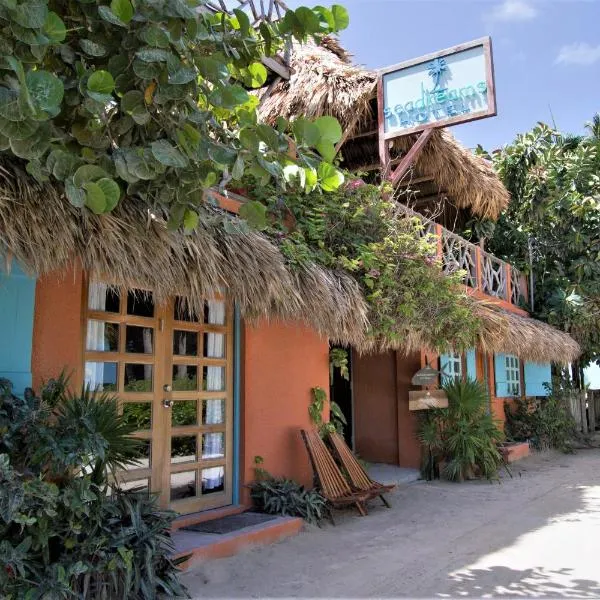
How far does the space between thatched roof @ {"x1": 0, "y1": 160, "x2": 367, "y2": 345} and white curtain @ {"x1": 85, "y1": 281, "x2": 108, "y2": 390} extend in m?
0.60

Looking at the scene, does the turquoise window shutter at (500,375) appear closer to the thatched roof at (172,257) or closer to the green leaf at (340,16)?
the thatched roof at (172,257)

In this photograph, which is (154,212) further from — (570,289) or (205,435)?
(570,289)

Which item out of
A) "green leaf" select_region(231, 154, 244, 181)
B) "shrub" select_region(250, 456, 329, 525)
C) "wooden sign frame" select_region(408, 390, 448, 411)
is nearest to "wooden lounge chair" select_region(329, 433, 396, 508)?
"shrub" select_region(250, 456, 329, 525)

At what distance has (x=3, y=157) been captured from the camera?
3.18m

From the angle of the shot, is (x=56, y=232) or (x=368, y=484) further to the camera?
(x=368, y=484)

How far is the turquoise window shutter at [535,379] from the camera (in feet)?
40.6

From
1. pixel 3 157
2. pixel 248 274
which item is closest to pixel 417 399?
pixel 248 274

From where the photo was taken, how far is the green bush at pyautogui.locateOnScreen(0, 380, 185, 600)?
302cm

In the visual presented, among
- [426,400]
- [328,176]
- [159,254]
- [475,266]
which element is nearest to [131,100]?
[328,176]

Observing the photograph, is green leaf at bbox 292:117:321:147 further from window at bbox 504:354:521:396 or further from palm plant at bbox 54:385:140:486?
window at bbox 504:354:521:396

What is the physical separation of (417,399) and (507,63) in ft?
14.6

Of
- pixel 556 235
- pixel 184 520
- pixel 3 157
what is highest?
pixel 556 235

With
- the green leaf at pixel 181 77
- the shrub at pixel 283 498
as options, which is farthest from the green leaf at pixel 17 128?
the shrub at pixel 283 498

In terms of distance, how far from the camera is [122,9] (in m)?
2.55
